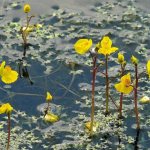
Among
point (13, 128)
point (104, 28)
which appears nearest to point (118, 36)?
point (104, 28)

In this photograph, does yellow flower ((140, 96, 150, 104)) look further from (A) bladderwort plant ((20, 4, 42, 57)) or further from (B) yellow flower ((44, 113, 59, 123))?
(A) bladderwort plant ((20, 4, 42, 57))

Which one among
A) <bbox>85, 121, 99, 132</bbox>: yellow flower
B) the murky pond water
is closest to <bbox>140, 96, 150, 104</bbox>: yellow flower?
the murky pond water

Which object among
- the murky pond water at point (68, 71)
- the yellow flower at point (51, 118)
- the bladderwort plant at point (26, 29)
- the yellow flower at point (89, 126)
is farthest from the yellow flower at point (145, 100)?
the bladderwort plant at point (26, 29)

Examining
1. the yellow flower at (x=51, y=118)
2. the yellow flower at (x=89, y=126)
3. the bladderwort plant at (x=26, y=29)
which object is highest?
the bladderwort plant at (x=26, y=29)

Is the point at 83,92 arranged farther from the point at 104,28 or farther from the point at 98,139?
the point at 104,28

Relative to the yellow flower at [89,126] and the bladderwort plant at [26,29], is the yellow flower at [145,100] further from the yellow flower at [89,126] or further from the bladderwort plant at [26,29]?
the bladderwort plant at [26,29]

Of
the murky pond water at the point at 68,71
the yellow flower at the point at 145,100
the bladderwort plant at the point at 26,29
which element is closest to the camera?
the murky pond water at the point at 68,71

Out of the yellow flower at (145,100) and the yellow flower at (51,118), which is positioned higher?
the yellow flower at (145,100)

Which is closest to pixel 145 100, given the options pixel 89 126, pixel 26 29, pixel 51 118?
pixel 89 126

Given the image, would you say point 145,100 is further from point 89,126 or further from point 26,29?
point 26,29
